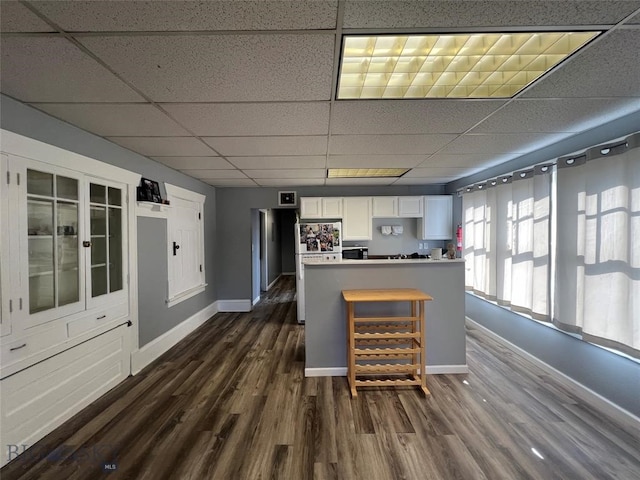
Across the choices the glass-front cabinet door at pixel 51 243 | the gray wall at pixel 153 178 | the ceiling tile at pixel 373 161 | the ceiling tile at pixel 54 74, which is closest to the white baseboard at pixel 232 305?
the gray wall at pixel 153 178

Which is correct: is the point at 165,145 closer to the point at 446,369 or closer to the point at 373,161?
the point at 373,161

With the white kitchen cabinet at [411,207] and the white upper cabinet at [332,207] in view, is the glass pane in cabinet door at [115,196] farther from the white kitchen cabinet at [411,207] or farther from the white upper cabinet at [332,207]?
the white kitchen cabinet at [411,207]

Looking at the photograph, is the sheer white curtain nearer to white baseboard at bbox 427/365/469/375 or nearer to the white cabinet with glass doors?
white baseboard at bbox 427/365/469/375

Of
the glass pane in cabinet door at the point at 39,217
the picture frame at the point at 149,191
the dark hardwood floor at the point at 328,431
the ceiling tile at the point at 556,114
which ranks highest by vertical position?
the ceiling tile at the point at 556,114

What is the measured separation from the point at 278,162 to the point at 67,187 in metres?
1.89

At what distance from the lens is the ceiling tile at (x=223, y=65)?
1.25m

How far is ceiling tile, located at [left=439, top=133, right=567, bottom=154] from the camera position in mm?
2537

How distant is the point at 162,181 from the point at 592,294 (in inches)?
172

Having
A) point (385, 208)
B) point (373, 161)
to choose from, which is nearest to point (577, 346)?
point (373, 161)

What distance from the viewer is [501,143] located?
275 cm

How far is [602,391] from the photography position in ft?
7.57

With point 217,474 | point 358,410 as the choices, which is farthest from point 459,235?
point 217,474

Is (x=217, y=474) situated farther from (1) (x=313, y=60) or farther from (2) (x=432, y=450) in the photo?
(1) (x=313, y=60)

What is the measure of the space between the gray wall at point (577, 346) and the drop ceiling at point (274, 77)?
0.43 feet
